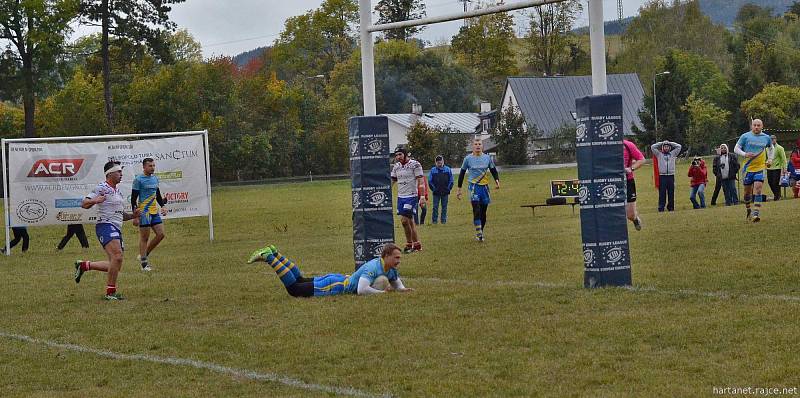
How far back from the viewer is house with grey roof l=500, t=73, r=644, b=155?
7038cm

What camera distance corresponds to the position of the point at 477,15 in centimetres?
1560

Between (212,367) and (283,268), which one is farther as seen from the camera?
(283,268)

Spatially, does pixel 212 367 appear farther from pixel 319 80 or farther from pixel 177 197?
pixel 319 80

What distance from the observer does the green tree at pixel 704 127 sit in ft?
235

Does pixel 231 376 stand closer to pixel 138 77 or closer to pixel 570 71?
pixel 570 71

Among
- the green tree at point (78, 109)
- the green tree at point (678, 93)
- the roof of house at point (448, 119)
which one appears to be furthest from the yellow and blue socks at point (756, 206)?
the roof of house at point (448, 119)

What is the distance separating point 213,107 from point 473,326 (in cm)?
6884

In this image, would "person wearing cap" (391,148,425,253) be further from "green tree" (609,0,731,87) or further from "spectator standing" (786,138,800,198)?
"green tree" (609,0,731,87)

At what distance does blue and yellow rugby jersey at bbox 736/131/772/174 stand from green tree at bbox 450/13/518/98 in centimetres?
3715

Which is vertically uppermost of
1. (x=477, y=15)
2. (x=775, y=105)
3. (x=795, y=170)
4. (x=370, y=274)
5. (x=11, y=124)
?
(x=11, y=124)

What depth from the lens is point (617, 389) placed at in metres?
7.88

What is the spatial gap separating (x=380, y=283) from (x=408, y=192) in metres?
8.33

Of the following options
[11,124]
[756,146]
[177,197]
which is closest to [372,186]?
[756,146]

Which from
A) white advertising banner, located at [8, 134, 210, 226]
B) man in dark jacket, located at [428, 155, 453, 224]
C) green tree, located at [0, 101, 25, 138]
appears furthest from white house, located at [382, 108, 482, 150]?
white advertising banner, located at [8, 134, 210, 226]
